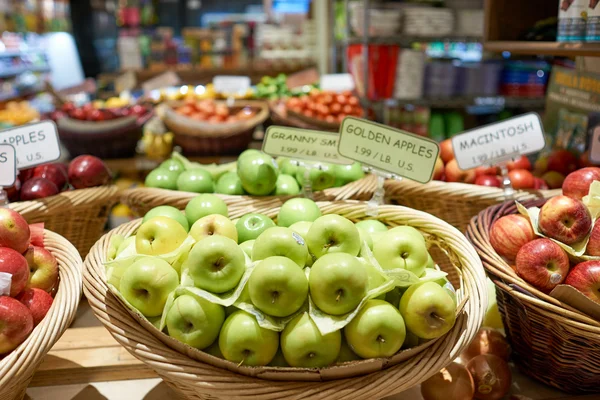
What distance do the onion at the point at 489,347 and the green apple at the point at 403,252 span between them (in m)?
0.33

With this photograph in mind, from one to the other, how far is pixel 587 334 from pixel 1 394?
1045 millimetres

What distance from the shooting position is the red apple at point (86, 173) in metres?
1.74

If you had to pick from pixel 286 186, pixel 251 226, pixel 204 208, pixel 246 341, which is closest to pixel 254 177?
pixel 286 186

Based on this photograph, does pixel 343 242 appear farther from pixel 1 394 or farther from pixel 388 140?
pixel 1 394

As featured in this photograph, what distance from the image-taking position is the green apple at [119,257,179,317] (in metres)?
0.97

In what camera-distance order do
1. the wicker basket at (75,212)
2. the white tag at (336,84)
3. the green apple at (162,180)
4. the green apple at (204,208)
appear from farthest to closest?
the white tag at (336,84)
the green apple at (162,180)
the wicker basket at (75,212)
the green apple at (204,208)

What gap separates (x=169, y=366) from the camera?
35.2 inches

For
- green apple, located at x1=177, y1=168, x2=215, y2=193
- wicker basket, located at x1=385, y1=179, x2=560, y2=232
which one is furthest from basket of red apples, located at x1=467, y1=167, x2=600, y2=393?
green apple, located at x1=177, y1=168, x2=215, y2=193

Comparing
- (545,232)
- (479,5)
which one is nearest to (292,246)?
(545,232)

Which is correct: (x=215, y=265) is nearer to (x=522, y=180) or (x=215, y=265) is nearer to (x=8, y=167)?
(x=8, y=167)

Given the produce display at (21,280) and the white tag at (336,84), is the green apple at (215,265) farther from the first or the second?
the white tag at (336,84)

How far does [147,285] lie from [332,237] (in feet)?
1.14

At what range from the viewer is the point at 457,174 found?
1.86 m

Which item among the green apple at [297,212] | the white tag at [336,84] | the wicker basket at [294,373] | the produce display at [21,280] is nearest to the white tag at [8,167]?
the produce display at [21,280]
